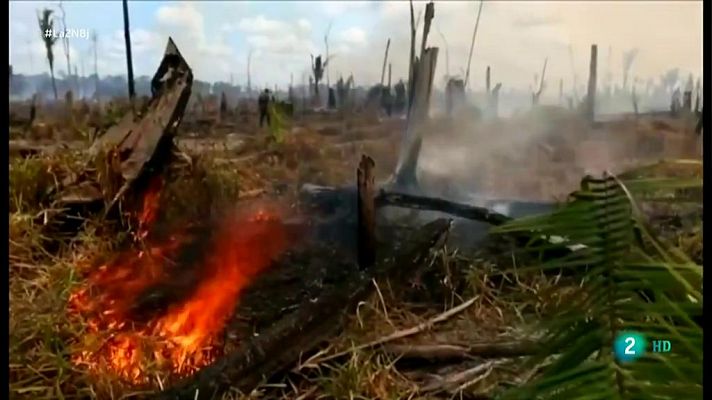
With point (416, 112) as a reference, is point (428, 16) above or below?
above

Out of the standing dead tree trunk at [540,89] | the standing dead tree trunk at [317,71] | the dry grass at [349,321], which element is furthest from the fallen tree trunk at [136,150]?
the standing dead tree trunk at [540,89]

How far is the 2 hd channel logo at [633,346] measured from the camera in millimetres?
608

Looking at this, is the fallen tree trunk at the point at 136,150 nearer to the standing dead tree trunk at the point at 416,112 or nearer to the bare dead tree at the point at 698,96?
the standing dead tree trunk at the point at 416,112

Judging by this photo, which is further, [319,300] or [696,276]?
[319,300]

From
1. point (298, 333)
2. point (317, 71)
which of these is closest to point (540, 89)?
point (317, 71)

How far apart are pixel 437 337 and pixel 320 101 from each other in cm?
28

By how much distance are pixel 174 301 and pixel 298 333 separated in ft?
0.45

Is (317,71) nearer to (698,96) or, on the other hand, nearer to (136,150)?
(136,150)

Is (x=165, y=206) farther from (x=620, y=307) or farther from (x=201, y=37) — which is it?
(x=620, y=307)

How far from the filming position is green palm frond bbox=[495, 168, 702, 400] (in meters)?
0.58

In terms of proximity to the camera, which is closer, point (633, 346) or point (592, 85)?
point (633, 346)

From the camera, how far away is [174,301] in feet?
2.74

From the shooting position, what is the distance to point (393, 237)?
0.87 m
